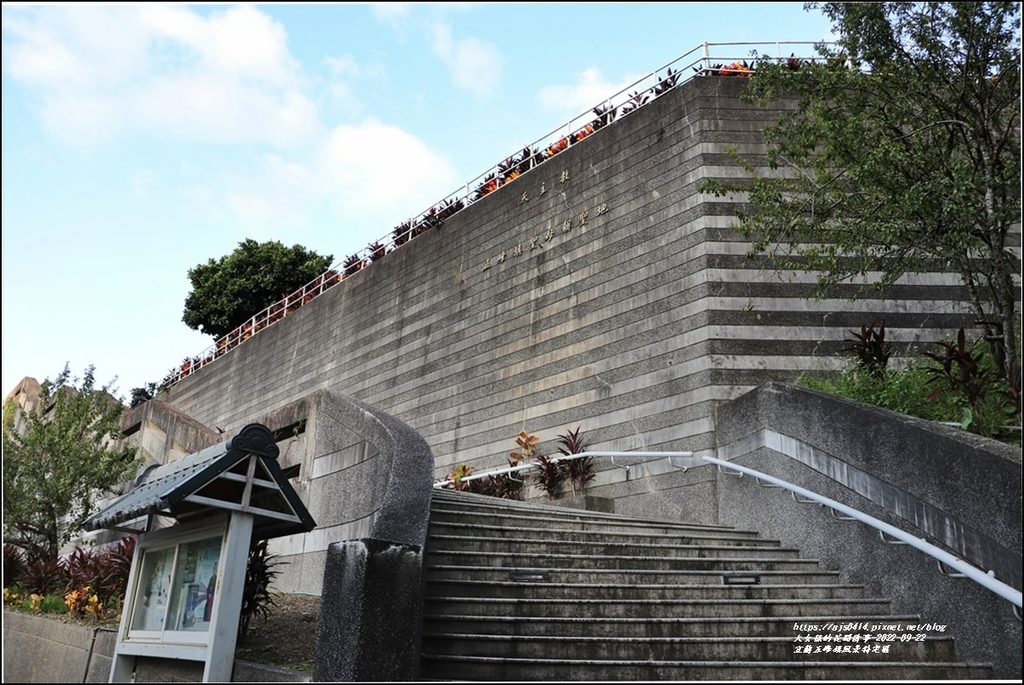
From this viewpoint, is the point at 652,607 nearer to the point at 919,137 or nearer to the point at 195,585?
the point at 195,585

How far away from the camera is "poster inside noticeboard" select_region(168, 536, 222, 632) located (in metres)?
5.11

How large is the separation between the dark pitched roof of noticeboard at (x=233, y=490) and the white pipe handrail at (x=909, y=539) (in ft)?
12.5

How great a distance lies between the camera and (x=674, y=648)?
5.04 metres

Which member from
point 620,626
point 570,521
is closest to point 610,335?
point 570,521

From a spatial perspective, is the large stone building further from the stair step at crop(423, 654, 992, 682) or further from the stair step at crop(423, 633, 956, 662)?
the stair step at crop(423, 654, 992, 682)

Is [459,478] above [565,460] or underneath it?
underneath

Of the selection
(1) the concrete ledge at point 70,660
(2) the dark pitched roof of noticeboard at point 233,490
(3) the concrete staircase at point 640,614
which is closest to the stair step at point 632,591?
(3) the concrete staircase at point 640,614

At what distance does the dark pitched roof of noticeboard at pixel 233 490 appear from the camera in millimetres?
4934

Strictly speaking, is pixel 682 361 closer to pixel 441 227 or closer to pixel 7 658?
pixel 441 227

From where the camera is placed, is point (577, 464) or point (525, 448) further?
point (525, 448)

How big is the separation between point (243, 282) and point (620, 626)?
27083mm

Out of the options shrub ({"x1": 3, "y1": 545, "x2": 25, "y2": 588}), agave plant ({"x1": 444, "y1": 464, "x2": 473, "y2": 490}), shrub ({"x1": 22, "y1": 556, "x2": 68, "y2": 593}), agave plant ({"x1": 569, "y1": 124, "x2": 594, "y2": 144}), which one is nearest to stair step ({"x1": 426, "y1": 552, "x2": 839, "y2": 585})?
shrub ({"x1": 22, "y1": 556, "x2": 68, "y2": 593})

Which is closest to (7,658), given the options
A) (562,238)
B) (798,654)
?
(798,654)

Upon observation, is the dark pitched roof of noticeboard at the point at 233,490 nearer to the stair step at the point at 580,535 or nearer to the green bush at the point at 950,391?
the stair step at the point at 580,535
